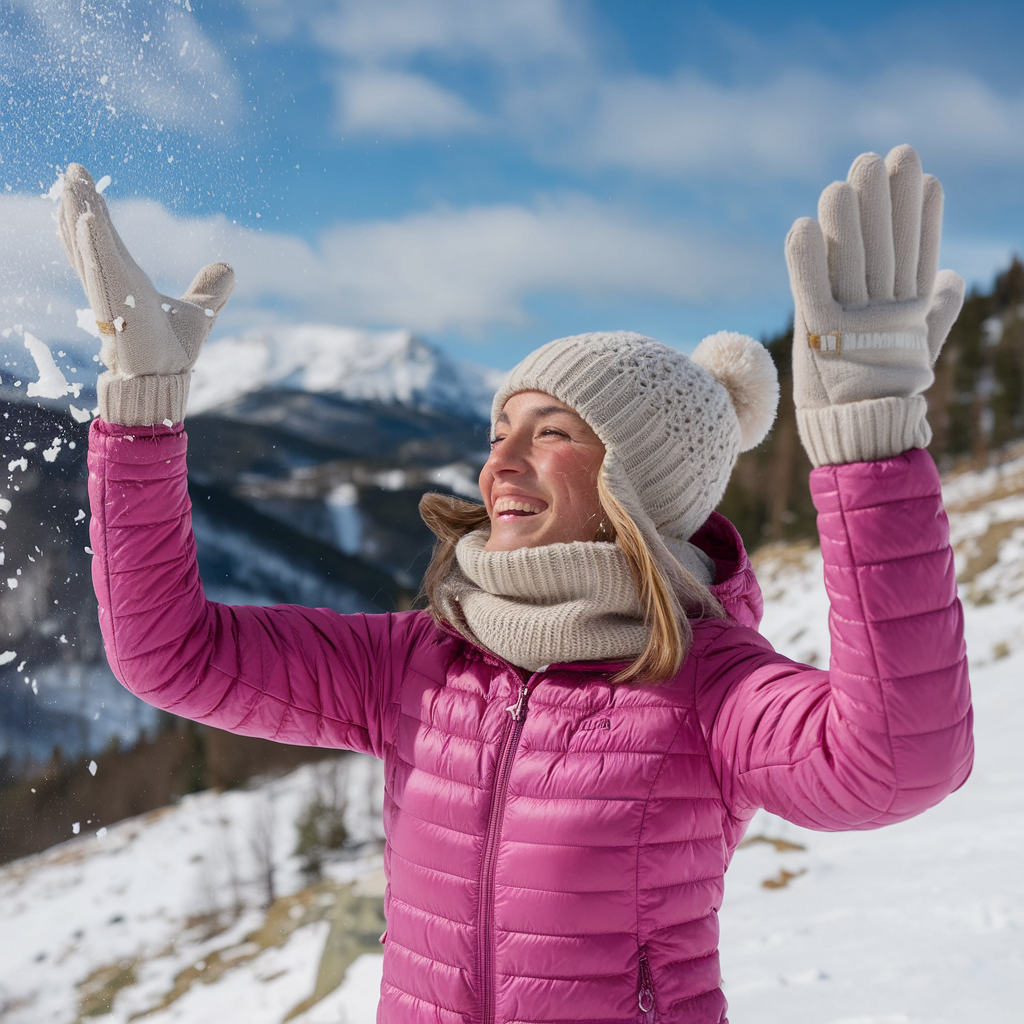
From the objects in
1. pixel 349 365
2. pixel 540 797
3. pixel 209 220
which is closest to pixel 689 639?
pixel 540 797

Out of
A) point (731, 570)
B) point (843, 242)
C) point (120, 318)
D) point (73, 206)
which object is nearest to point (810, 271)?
point (843, 242)

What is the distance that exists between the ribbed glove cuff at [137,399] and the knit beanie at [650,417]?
0.69m

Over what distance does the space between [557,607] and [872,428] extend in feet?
2.14

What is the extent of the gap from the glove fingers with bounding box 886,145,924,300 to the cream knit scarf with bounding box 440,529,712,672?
0.68 meters

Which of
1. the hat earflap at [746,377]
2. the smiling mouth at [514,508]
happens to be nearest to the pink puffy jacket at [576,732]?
the smiling mouth at [514,508]

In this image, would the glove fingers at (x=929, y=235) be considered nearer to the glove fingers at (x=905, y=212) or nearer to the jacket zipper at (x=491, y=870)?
the glove fingers at (x=905, y=212)

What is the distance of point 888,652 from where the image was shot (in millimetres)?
1236

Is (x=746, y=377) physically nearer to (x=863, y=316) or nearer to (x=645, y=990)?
(x=863, y=316)

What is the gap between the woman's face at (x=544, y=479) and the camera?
5.88ft

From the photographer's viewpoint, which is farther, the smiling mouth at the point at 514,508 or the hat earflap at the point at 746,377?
the hat earflap at the point at 746,377

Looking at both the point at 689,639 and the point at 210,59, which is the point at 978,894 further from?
the point at 210,59

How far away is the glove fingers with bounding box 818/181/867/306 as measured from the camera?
1293 mm

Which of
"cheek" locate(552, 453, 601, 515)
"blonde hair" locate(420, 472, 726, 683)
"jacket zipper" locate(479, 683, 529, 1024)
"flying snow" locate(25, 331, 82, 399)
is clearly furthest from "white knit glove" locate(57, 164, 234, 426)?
"jacket zipper" locate(479, 683, 529, 1024)

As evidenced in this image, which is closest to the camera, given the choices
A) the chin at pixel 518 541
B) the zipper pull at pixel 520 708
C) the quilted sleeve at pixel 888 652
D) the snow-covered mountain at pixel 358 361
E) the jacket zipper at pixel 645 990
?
the quilted sleeve at pixel 888 652
